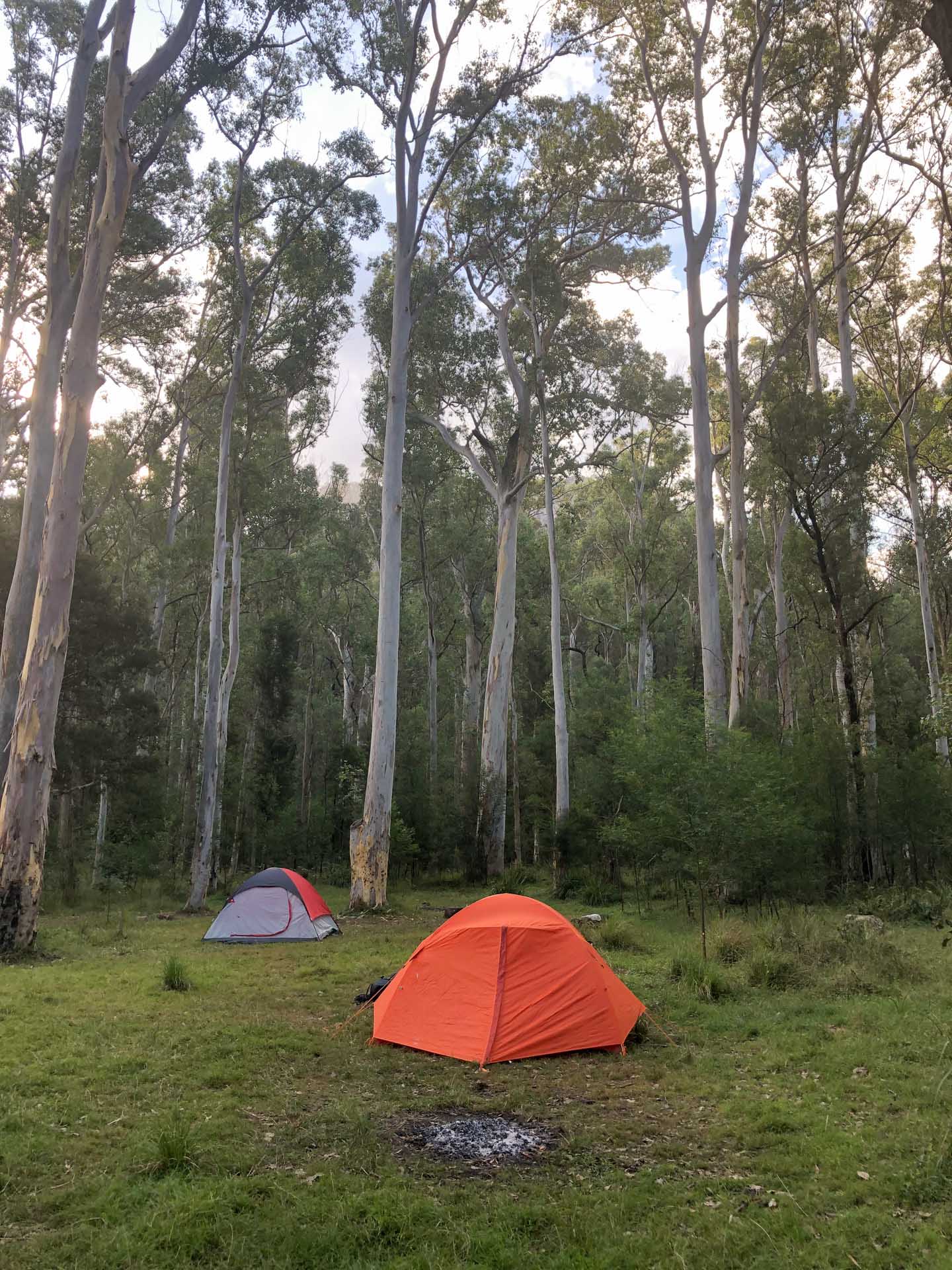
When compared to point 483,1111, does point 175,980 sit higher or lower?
higher

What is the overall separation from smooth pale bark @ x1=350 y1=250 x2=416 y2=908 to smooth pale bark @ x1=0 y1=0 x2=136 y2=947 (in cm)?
535

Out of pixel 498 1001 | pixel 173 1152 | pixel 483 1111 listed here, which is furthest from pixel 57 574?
pixel 483 1111

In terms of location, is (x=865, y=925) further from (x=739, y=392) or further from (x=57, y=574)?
(x=739, y=392)

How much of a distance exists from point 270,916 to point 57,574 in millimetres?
5555

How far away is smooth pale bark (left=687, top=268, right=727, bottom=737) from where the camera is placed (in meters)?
14.6

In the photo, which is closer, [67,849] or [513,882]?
[513,882]

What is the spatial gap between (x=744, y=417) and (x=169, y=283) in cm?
1410

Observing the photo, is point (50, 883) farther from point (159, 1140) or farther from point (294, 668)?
point (159, 1140)

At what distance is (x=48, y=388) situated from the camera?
500 inches

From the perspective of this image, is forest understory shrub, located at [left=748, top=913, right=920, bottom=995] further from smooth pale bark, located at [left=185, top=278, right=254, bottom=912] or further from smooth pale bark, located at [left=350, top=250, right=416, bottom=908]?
smooth pale bark, located at [left=185, top=278, right=254, bottom=912]

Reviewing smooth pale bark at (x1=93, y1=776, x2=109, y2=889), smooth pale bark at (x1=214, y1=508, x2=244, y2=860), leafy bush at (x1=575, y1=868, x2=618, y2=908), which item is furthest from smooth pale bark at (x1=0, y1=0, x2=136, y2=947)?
leafy bush at (x1=575, y1=868, x2=618, y2=908)

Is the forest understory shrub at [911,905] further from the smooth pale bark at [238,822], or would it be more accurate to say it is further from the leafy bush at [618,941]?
the smooth pale bark at [238,822]

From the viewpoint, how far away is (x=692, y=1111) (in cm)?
500

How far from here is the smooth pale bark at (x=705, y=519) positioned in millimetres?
14609
